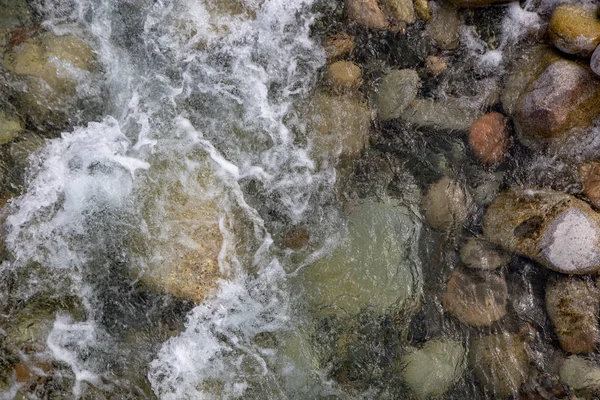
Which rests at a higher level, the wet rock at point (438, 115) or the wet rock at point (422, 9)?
the wet rock at point (422, 9)

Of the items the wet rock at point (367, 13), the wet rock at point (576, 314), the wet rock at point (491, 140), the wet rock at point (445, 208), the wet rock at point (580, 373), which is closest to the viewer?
the wet rock at point (580, 373)

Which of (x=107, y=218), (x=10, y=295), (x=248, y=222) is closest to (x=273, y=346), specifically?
(x=248, y=222)

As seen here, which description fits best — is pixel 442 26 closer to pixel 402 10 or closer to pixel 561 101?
pixel 402 10

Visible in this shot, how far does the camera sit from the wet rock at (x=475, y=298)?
456cm

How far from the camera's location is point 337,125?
4.77 metres

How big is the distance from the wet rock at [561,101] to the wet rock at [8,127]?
488 cm

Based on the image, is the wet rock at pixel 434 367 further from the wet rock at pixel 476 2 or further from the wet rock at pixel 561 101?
the wet rock at pixel 476 2

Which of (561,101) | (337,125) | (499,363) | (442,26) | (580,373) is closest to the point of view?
(580,373)

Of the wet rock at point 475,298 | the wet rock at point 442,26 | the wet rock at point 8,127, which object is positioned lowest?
the wet rock at point 475,298

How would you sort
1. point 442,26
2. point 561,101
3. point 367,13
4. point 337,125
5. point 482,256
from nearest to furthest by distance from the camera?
point 561,101
point 482,256
point 337,125
point 367,13
point 442,26

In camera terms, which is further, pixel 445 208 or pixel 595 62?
pixel 445 208

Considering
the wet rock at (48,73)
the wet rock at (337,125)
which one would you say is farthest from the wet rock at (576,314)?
the wet rock at (48,73)

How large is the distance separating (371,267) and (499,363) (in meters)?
1.49

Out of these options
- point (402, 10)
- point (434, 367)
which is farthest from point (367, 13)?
point (434, 367)
